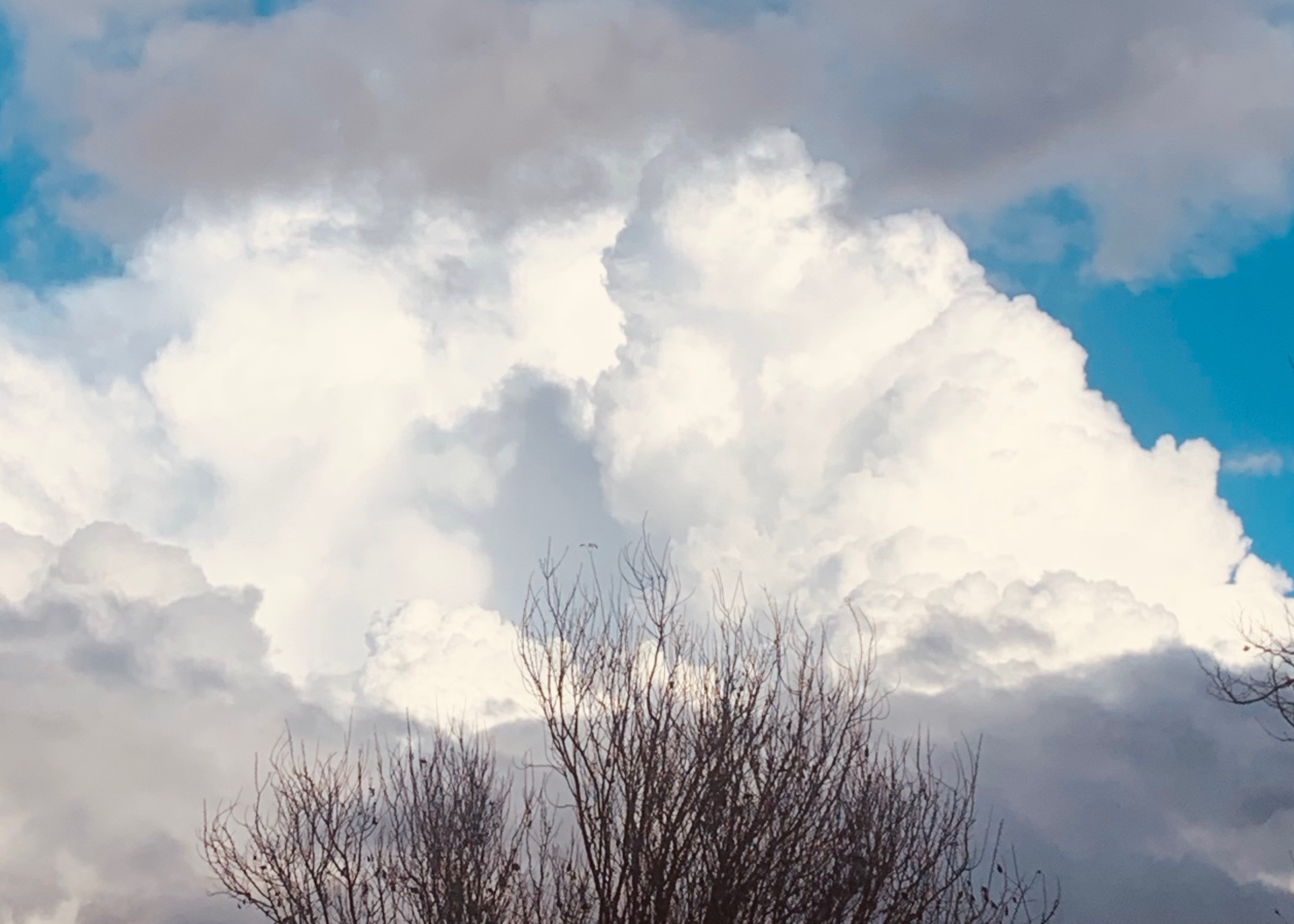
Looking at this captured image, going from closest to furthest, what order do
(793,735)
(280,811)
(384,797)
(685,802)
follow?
1. (685,802)
2. (793,735)
3. (384,797)
4. (280,811)

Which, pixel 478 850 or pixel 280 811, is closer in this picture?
pixel 478 850

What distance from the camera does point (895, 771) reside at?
13391 millimetres

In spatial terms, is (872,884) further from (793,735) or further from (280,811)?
(280,811)

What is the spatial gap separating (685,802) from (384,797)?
19.4ft

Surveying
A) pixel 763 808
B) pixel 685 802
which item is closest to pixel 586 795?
pixel 685 802

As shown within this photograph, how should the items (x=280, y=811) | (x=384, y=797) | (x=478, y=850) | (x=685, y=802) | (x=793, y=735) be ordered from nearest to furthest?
(x=685, y=802), (x=793, y=735), (x=478, y=850), (x=384, y=797), (x=280, y=811)

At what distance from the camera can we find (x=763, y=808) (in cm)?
1128

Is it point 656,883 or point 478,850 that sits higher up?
point 478,850

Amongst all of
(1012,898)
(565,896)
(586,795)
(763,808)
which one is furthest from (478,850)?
(1012,898)

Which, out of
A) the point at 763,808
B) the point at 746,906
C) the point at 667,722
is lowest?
the point at 746,906

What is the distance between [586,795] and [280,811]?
7.15 meters

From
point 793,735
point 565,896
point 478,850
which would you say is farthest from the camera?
point 478,850

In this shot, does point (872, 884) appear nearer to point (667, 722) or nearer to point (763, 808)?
point (763, 808)

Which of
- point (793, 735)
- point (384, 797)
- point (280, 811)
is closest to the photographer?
point (793, 735)
